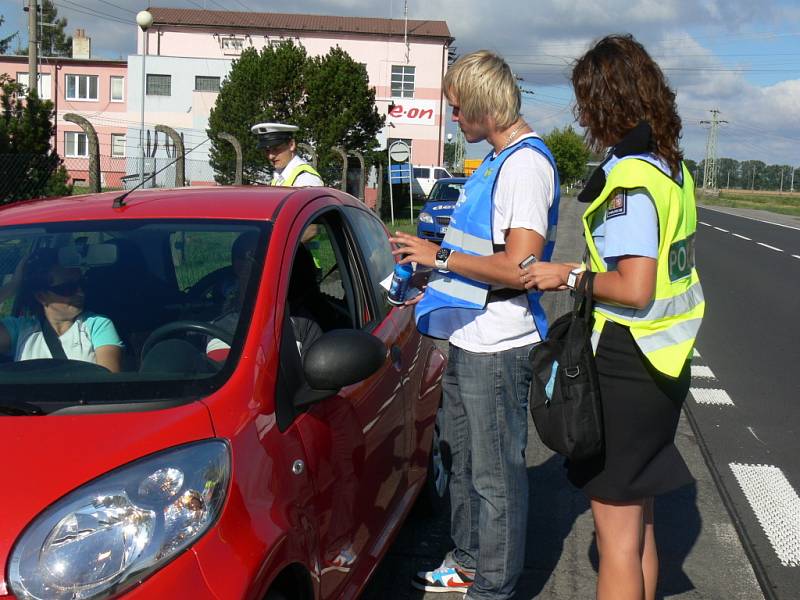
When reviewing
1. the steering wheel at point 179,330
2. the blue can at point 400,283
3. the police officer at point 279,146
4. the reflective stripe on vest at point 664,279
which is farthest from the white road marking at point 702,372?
the steering wheel at point 179,330

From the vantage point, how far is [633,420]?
274 cm

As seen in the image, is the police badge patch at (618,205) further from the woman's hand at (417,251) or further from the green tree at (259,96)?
the green tree at (259,96)

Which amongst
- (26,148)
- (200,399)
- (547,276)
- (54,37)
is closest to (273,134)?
(547,276)

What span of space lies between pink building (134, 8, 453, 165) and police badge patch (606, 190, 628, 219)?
186 feet

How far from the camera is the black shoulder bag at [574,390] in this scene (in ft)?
8.95

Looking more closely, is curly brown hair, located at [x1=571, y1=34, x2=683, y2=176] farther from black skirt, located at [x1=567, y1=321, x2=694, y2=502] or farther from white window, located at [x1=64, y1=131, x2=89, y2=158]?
white window, located at [x1=64, y1=131, x2=89, y2=158]

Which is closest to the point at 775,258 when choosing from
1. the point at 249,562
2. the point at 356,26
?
the point at 249,562

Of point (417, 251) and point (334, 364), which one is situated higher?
point (417, 251)

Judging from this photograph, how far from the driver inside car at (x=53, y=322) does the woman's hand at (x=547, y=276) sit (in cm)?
125

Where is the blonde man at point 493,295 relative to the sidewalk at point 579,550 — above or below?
above

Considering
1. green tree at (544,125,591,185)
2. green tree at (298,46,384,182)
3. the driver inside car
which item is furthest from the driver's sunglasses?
green tree at (544,125,591,185)

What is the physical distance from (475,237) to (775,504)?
2.81 m

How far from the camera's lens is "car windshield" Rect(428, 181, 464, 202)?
21125 millimetres

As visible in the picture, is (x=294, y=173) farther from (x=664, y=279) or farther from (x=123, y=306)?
(x=664, y=279)
